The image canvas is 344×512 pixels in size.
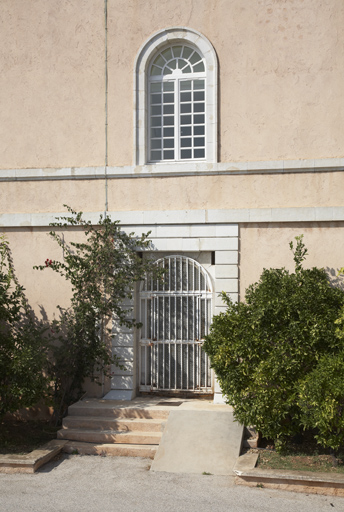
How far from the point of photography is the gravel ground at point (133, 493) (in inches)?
255

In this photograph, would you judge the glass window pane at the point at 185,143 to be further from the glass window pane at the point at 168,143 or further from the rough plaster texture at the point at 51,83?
the rough plaster texture at the point at 51,83

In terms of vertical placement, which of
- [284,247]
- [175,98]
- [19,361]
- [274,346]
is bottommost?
[19,361]

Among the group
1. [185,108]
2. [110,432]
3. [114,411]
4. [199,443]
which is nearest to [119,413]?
[114,411]

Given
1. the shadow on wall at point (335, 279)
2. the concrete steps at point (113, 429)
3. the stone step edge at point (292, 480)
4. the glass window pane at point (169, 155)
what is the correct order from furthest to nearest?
the glass window pane at point (169, 155), the shadow on wall at point (335, 279), the concrete steps at point (113, 429), the stone step edge at point (292, 480)

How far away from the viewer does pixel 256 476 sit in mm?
7027

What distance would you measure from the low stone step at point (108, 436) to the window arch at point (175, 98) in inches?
161

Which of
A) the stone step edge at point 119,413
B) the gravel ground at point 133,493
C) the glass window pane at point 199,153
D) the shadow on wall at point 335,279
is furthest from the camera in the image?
the glass window pane at point 199,153

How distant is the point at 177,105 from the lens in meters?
9.66

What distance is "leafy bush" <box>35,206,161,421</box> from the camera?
922cm

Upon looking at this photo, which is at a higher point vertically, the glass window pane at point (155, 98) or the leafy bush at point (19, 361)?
the glass window pane at point (155, 98)

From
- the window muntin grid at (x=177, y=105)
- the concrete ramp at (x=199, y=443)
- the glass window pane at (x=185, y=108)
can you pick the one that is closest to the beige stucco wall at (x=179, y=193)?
the window muntin grid at (x=177, y=105)

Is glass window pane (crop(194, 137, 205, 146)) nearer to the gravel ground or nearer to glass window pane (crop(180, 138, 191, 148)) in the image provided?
glass window pane (crop(180, 138, 191, 148))

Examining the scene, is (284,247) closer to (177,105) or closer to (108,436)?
(177,105)

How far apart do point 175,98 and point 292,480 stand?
592 cm
